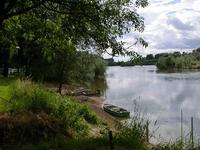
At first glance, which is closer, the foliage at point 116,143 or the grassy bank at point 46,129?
the foliage at point 116,143

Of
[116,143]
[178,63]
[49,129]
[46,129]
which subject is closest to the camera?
[116,143]

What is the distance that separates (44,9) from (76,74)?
124 feet

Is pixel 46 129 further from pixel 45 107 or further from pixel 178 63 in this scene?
pixel 178 63

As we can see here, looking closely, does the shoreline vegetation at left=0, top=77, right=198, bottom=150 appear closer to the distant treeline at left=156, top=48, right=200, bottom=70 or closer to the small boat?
the small boat

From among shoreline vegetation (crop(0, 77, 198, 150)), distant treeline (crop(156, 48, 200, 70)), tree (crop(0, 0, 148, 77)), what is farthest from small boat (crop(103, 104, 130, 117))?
distant treeline (crop(156, 48, 200, 70))

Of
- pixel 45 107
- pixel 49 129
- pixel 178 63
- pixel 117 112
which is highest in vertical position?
pixel 178 63

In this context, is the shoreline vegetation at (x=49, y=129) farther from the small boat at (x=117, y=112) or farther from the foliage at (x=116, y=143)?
the small boat at (x=117, y=112)

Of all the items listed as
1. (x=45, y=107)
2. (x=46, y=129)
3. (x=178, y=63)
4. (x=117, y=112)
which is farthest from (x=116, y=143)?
(x=178, y=63)

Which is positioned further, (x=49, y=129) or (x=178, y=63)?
(x=178, y=63)

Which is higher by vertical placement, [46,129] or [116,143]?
[116,143]

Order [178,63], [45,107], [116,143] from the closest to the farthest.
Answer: [116,143], [45,107], [178,63]

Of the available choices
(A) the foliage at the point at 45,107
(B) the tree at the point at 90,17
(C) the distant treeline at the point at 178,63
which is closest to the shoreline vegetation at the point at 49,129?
(A) the foliage at the point at 45,107

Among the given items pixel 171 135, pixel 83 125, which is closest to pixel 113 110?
pixel 171 135

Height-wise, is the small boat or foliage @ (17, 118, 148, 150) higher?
foliage @ (17, 118, 148, 150)
